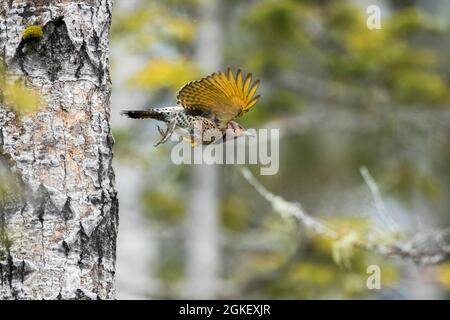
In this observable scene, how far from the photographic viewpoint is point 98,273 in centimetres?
327

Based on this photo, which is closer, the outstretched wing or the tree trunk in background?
the outstretched wing

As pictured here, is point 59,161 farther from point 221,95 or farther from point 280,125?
point 280,125

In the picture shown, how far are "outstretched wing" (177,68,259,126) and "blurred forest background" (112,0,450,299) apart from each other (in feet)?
21.0

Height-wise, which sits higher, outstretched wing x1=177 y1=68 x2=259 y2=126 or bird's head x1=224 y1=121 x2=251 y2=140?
outstretched wing x1=177 y1=68 x2=259 y2=126

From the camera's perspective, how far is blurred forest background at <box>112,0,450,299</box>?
444 inches

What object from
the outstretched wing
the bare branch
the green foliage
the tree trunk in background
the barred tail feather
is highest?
the tree trunk in background

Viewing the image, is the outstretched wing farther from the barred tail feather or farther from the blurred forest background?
the blurred forest background

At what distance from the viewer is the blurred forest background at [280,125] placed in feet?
37.0

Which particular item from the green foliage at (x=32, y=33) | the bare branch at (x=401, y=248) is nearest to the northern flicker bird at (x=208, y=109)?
A: the green foliage at (x=32, y=33)

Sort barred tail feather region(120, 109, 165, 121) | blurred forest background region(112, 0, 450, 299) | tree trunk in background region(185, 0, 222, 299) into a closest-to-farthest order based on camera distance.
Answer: barred tail feather region(120, 109, 165, 121) < blurred forest background region(112, 0, 450, 299) < tree trunk in background region(185, 0, 222, 299)

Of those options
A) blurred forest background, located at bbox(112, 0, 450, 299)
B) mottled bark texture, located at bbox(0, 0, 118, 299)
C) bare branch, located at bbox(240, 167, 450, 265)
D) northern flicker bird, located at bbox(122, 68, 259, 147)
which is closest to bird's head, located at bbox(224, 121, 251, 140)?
northern flicker bird, located at bbox(122, 68, 259, 147)

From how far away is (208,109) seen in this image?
149 inches

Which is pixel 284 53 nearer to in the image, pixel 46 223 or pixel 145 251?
pixel 145 251
